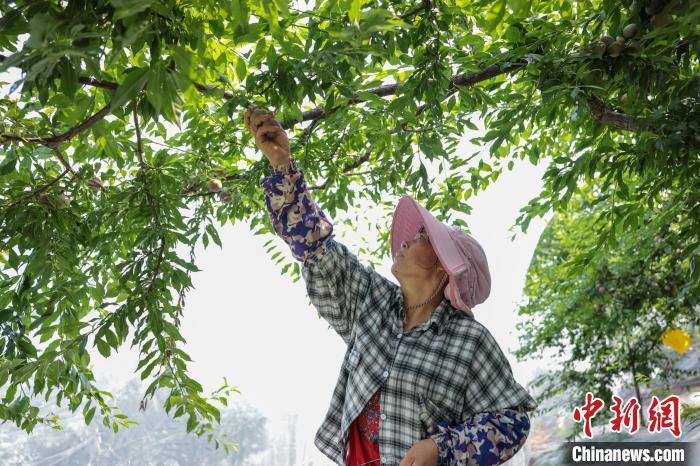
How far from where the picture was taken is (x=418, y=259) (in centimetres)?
122

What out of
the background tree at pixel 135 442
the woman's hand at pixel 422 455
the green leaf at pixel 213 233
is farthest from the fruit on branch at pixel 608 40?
the background tree at pixel 135 442

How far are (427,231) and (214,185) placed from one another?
935mm

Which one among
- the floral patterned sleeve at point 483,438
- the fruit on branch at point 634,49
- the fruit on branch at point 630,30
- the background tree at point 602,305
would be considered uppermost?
the background tree at point 602,305

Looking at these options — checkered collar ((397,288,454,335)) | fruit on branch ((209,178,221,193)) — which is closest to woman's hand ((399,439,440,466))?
checkered collar ((397,288,454,335))

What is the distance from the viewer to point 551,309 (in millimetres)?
5223

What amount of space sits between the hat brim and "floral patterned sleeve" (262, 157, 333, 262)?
0.55ft

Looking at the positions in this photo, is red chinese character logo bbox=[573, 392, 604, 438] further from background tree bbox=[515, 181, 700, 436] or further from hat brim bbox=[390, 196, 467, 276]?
hat brim bbox=[390, 196, 467, 276]

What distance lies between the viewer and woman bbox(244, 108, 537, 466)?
1.05 meters

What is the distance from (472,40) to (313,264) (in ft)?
2.25

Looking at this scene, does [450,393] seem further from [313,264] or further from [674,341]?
[674,341]

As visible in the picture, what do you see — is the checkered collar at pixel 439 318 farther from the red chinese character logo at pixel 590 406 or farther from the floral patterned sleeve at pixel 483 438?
the red chinese character logo at pixel 590 406

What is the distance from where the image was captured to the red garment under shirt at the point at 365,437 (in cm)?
110

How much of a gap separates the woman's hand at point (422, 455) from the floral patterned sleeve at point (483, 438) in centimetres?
1

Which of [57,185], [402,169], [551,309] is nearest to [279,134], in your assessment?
[57,185]
